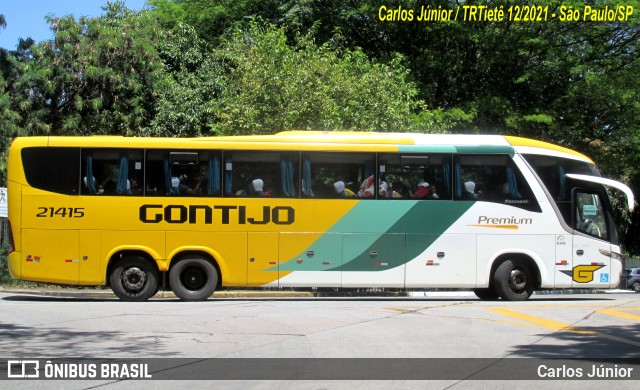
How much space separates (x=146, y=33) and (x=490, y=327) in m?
22.8

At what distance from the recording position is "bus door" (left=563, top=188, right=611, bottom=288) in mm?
18453

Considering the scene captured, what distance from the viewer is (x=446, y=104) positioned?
36625 mm

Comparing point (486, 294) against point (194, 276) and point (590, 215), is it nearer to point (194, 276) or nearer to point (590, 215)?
point (590, 215)

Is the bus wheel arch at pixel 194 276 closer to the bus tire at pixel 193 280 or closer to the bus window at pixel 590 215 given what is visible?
the bus tire at pixel 193 280

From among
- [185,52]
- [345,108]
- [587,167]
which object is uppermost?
[185,52]

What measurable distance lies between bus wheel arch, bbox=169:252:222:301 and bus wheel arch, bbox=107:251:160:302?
439mm

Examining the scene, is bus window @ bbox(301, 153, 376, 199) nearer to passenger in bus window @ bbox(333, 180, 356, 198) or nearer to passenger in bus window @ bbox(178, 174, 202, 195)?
passenger in bus window @ bbox(333, 180, 356, 198)

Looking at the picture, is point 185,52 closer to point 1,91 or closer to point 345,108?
point 1,91

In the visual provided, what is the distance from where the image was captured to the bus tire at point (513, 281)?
18312mm

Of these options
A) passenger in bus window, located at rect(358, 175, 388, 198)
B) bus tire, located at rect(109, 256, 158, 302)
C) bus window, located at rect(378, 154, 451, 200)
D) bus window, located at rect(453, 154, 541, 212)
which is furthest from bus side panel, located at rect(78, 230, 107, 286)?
bus window, located at rect(453, 154, 541, 212)

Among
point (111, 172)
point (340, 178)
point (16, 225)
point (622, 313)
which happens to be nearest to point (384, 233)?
point (340, 178)

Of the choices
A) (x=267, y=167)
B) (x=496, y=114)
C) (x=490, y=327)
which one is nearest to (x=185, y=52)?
(x=496, y=114)

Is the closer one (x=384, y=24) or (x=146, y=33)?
(x=146, y=33)

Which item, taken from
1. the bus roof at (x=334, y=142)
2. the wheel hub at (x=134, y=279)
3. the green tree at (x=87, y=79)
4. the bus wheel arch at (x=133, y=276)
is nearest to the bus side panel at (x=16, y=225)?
the bus roof at (x=334, y=142)
